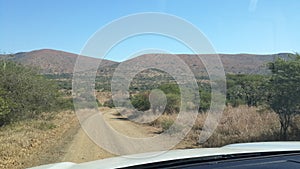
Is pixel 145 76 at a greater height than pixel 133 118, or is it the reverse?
pixel 145 76

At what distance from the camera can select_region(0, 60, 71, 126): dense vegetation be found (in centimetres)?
2597

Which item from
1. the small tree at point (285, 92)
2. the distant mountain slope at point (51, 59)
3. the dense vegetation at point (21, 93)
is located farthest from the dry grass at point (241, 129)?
the distant mountain slope at point (51, 59)

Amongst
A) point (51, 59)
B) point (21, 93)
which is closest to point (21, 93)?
point (21, 93)

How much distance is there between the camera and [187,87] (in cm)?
2639

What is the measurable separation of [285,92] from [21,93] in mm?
18569

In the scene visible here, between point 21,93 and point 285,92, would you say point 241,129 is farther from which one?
point 21,93

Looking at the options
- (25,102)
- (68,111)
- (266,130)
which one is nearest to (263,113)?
(266,130)

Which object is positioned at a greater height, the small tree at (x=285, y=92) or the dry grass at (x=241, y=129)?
the small tree at (x=285, y=92)

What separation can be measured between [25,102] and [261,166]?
28076 mm

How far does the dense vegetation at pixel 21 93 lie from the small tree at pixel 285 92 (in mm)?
14863

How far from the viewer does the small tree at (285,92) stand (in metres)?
16.7

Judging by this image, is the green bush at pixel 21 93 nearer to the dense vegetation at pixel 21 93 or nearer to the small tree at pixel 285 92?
the dense vegetation at pixel 21 93

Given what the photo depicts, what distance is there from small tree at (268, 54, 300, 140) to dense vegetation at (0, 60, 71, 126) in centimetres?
1486

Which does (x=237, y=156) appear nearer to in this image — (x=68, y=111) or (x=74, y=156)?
(x=74, y=156)
